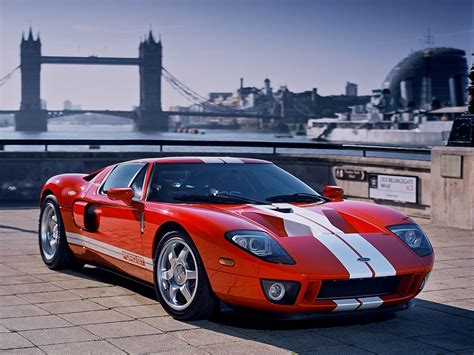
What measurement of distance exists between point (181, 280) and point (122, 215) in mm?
1046

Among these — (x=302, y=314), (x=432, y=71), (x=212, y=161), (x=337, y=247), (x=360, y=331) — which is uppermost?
(x=432, y=71)

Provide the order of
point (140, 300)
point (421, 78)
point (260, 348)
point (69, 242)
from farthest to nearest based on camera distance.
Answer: point (421, 78), point (69, 242), point (140, 300), point (260, 348)

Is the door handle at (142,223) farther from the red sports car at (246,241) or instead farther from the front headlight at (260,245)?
the front headlight at (260,245)

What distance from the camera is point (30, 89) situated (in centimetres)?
10106

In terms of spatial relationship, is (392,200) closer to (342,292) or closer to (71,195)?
(71,195)

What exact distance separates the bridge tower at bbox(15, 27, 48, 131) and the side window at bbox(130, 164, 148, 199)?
8319cm

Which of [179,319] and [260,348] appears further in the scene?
[179,319]

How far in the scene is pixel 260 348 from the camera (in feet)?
15.2

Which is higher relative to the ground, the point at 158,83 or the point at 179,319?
the point at 158,83

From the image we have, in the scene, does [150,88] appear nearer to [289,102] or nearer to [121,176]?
[289,102]

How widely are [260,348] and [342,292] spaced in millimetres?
699

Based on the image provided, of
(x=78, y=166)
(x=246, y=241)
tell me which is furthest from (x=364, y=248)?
(x=78, y=166)

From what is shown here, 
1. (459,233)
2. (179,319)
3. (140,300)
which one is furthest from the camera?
(459,233)

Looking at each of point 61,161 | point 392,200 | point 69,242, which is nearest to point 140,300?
point 69,242
